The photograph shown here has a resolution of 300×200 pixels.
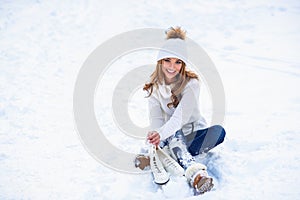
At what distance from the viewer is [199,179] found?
2145mm

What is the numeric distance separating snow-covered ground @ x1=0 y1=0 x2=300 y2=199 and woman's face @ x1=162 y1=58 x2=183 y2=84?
2.21ft

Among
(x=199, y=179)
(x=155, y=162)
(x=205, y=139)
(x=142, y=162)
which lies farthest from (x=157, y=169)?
(x=205, y=139)

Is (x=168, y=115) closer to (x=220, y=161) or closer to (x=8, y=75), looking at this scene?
(x=220, y=161)

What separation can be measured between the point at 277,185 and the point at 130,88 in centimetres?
224

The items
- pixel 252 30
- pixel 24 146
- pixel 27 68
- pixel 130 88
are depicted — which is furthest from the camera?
pixel 252 30

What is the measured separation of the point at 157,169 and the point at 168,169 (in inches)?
3.2

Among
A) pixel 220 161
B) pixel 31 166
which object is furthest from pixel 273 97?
pixel 31 166

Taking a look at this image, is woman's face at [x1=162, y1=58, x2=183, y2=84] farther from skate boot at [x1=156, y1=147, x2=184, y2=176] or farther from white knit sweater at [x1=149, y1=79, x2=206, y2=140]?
skate boot at [x1=156, y1=147, x2=184, y2=176]

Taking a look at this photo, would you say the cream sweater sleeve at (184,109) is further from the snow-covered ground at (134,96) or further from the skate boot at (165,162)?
the snow-covered ground at (134,96)

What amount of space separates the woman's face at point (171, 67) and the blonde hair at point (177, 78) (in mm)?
32

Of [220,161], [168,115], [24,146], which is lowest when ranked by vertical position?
[220,161]

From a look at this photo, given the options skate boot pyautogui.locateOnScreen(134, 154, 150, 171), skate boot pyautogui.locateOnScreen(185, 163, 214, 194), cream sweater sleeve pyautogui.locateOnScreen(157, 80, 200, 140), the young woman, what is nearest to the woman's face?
the young woman

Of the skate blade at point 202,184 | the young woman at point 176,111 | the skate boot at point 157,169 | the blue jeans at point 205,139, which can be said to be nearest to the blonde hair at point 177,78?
the young woman at point 176,111

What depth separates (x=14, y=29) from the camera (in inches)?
214
